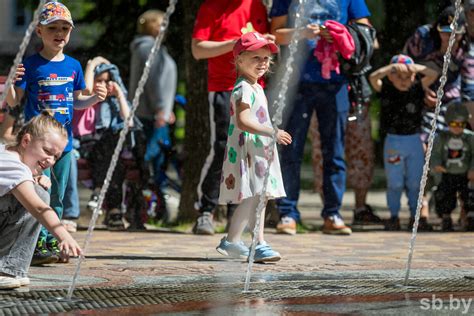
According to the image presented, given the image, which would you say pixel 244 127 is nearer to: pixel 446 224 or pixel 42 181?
pixel 42 181

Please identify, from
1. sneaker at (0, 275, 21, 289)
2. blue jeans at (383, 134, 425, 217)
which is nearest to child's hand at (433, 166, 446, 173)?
blue jeans at (383, 134, 425, 217)

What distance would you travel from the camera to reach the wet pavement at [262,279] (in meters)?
4.85

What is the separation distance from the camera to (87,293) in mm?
5250

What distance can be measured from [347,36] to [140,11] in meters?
6.40

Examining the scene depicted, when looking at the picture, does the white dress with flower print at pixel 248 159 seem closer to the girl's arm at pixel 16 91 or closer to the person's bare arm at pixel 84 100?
the person's bare arm at pixel 84 100

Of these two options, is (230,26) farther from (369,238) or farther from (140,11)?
(140,11)

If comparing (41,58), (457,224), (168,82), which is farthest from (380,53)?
(41,58)

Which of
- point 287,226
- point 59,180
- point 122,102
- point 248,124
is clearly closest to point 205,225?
point 287,226

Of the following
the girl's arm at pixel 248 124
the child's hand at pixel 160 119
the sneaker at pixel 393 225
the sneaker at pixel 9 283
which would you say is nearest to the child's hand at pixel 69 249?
the sneaker at pixel 9 283

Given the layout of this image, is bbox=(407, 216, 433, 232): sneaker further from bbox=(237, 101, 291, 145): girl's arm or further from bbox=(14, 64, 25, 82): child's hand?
bbox=(14, 64, 25, 82): child's hand

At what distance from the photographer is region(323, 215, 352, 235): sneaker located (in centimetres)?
882

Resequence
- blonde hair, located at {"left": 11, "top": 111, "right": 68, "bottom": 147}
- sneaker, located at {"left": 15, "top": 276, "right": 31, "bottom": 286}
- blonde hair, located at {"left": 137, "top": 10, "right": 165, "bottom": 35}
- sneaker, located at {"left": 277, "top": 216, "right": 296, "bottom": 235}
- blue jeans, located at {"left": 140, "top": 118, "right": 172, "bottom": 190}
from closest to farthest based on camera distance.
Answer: blonde hair, located at {"left": 11, "top": 111, "right": 68, "bottom": 147} < sneaker, located at {"left": 15, "top": 276, "right": 31, "bottom": 286} < sneaker, located at {"left": 277, "top": 216, "right": 296, "bottom": 235} < blue jeans, located at {"left": 140, "top": 118, "right": 172, "bottom": 190} < blonde hair, located at {"left": 137, "top": 10, "right": 165, "bottom": 35}

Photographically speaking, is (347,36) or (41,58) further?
(347,36)

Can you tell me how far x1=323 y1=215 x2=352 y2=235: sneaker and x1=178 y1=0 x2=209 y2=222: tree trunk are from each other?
1224mm
